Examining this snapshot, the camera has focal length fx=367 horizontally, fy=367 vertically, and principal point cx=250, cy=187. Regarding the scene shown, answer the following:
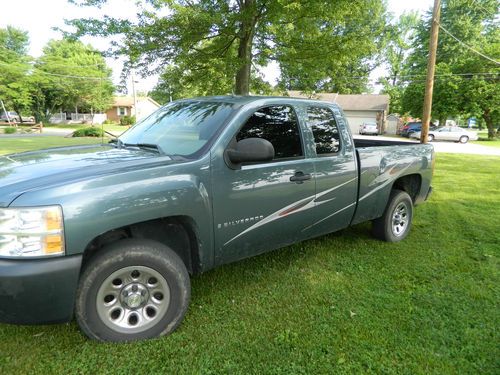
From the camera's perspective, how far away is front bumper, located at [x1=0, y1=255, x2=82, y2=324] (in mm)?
2141

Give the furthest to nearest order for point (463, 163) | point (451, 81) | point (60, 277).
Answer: point (451, 81)
point (463, 163)
point (60, 277)

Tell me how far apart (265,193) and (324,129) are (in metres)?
1.17

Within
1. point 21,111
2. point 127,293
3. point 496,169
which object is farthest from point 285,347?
point 21,111

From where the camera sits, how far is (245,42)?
9102 mm

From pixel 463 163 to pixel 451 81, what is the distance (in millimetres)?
23835

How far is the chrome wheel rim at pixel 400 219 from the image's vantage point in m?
4.91

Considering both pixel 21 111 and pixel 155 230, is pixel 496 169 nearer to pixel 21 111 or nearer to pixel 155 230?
pixel 155 230

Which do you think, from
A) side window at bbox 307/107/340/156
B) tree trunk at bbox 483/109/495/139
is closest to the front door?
side window at bbox 307/107/340/156

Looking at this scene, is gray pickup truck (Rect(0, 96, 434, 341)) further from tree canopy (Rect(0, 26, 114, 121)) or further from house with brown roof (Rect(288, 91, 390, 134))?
house with brown roof (Rect(288, 91, 390, 134))

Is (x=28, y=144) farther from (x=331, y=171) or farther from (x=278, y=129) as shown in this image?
(x=331, y=171)

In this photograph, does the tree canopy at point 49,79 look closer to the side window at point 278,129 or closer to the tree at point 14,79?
the tree at point 14,79

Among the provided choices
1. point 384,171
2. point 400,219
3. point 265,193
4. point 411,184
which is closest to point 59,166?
point 265,193

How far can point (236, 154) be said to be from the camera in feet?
9.44

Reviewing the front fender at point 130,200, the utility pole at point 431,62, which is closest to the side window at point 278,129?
the front fender at point 130,200
